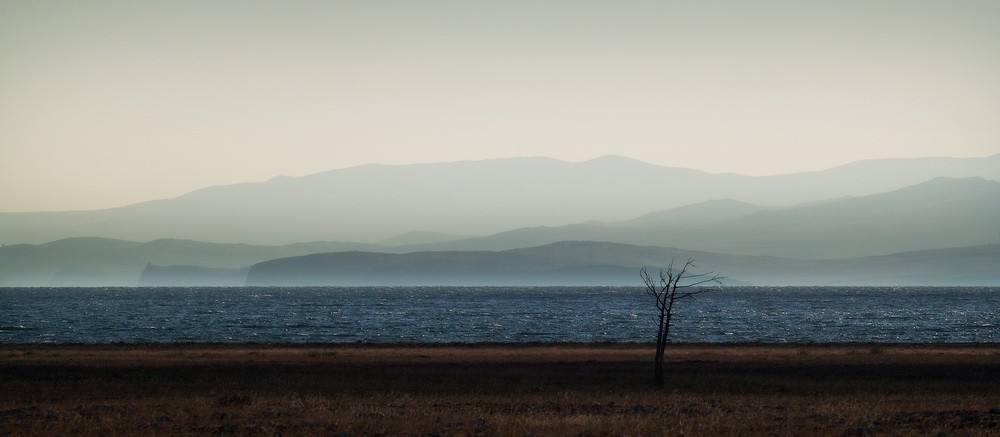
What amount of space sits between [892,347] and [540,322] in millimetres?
47321

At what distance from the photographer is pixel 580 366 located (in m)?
42.4

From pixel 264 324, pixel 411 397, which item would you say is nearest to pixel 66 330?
pixel 264 324

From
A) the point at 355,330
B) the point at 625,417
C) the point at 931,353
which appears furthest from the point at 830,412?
the point at 355,330

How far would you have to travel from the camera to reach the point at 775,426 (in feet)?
67.6

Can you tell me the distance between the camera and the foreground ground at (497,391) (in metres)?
20.6

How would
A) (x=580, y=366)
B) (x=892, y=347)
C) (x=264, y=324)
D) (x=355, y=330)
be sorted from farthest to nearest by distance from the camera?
(x=264, y=324)
(x=355, y=330)
(x=892, y=347)
(x=580, y=366)

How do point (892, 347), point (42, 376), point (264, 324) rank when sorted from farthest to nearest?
point (264, 324)
point (892, 347)
point (42, 376)

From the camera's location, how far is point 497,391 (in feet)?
101

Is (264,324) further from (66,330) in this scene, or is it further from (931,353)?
(931,353)

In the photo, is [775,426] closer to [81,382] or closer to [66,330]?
[81,382]

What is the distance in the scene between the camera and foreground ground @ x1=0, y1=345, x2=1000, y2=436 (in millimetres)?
20609

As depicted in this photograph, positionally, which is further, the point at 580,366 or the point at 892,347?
the point at 892,347

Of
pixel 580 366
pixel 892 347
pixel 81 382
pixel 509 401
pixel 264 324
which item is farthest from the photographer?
pixel 264 324

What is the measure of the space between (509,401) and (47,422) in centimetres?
1206
